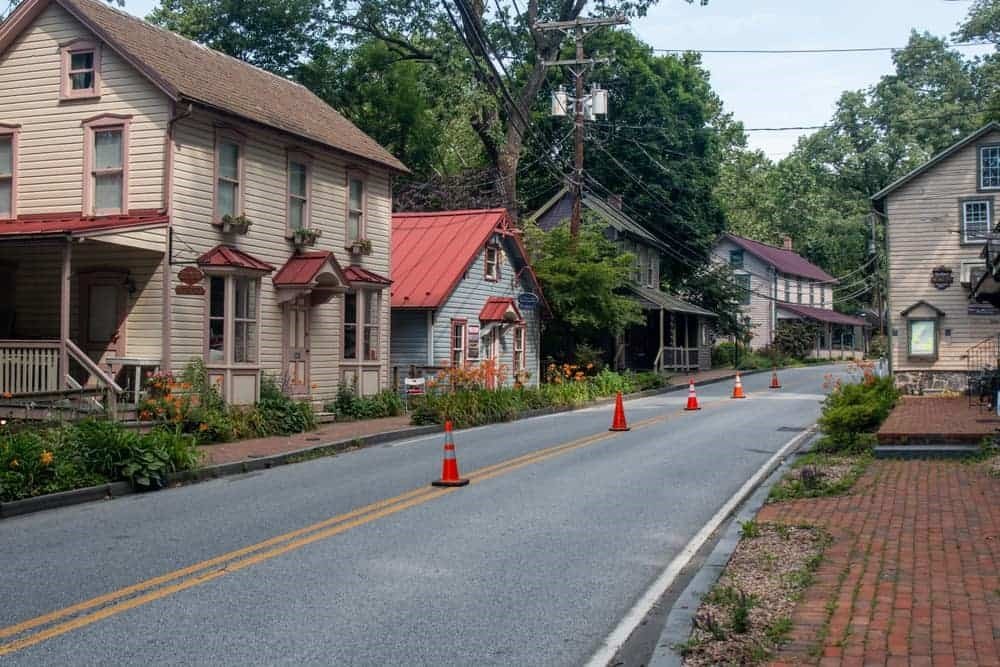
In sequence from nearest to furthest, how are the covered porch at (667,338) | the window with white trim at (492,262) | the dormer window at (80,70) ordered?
the dormer window at (80,70), the window with white trim at (492,262), the covered porch at (667,338)

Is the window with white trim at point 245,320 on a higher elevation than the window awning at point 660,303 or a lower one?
lower

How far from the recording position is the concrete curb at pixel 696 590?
599cm

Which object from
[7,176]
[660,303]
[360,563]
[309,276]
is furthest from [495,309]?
[360,563]

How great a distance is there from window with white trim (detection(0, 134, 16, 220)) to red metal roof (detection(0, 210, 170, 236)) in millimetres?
572

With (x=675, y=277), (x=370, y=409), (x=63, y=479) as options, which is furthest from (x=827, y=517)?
(x=675, y=277)

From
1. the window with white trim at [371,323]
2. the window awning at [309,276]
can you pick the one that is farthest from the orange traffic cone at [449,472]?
the window with white trim at [371,323]

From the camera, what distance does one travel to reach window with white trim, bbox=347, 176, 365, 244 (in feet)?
83.6

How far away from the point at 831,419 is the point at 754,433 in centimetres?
368

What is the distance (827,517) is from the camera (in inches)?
398

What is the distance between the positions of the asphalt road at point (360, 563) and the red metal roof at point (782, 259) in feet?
169

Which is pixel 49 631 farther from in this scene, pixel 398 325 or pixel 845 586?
pixel 398 325

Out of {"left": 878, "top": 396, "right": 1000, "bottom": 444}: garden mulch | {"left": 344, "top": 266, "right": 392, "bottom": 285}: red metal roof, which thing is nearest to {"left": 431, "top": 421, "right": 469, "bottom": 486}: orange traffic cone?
{"left": 878, "top": 396, "right": 1000, "bottom": 444}: garden mulch

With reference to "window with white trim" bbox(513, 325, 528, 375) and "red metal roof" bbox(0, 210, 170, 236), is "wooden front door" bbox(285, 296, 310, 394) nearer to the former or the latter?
"red metal roof" bbox(0, 210, 170, 236)

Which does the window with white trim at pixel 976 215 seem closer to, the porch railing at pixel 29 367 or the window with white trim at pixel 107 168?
the window with white trim at pixel 107 168
